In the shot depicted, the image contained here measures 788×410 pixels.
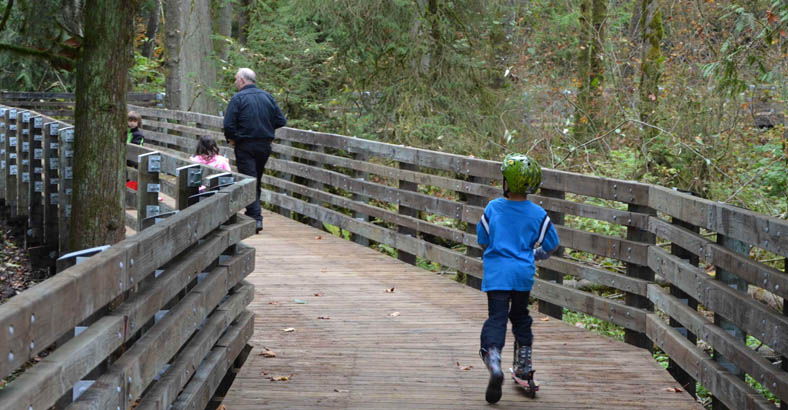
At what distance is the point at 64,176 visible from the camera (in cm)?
987

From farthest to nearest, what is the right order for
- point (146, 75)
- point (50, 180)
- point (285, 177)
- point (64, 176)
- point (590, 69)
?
point (146, 75) → point (590, 69) → point (285, 177) → point (50, 180) → point (64, 176)

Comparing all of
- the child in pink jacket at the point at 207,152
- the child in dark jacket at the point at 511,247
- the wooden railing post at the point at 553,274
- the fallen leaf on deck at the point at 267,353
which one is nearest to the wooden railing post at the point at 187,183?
the fallen leaf on deck at the point at 267,353

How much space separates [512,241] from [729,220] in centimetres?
128

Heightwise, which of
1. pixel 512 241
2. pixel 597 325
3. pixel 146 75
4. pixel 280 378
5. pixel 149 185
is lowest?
pixel 597 325

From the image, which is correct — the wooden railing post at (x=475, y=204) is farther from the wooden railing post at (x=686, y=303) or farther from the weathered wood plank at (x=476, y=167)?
the wooden railing post at (x=686, y=303)

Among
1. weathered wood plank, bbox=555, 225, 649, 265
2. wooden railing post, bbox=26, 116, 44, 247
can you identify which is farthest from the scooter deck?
wooden railing post, bbox=26, 116, 44, 247

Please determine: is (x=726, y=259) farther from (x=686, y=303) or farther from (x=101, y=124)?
(x=101, y=124)

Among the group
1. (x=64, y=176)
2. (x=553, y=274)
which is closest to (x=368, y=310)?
(x=553, y=274)

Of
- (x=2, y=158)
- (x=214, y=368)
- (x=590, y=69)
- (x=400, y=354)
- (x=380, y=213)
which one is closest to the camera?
(x=214, y=368)

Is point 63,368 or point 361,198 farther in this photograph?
point 361,198

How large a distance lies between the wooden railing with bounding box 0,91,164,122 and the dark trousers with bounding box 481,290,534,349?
25637 mm

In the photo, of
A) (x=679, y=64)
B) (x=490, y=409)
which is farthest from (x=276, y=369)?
(x=679, y=64)

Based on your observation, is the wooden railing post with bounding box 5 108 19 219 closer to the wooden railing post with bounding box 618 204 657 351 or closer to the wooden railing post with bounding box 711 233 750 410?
the wooden railing post with bounding box 618 204 657 351

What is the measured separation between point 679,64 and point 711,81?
2.16 metres
